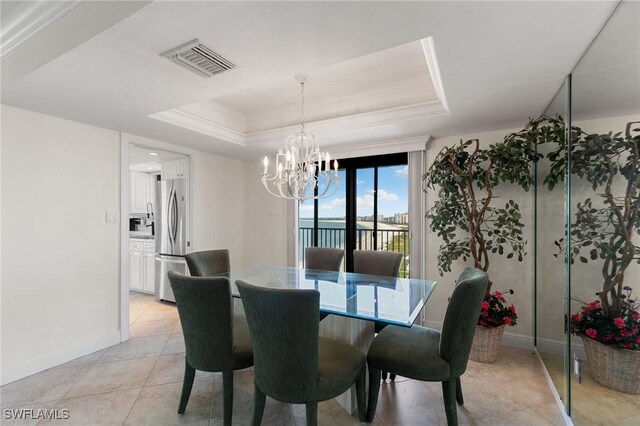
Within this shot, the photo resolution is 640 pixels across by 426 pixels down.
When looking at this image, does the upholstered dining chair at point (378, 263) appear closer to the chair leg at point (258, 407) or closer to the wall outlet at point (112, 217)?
the chair leg at point (258, 407)

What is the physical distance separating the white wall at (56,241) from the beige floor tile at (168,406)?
44.2 inches

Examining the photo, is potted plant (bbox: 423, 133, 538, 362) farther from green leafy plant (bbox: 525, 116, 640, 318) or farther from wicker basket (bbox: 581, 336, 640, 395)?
wicker basket (bbox: 581, 336, 640, 395)

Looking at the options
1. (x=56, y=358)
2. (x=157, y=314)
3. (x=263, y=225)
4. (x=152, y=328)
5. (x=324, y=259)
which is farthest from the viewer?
(x=263, y=225)

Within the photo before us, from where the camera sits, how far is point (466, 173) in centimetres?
279

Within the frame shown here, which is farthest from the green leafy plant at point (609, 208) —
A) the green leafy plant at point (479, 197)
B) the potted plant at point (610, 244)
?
the green leafy plant at point (479, 197)

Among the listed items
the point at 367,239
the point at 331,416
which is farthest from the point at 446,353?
the point at 367,239

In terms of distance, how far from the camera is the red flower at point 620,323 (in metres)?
1.36

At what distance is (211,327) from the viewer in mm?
1719

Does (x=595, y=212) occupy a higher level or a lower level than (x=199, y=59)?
lower

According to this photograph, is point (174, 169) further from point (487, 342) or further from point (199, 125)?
point (487, 342)

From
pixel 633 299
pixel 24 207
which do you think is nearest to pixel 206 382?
pixel 24 207

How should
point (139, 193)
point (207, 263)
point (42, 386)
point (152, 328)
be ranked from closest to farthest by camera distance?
1. point (42, 386)
2. point (207, 263)
3. point (152, 328)
4. point (139, 193)

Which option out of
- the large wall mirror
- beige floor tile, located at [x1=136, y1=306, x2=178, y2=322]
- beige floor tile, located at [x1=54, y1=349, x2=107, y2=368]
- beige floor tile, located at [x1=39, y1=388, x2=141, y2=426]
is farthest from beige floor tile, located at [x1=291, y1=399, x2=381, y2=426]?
beige floor tile, located at [x1=136, y1=306, x2=178, y2=322]

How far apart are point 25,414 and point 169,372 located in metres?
0.86
